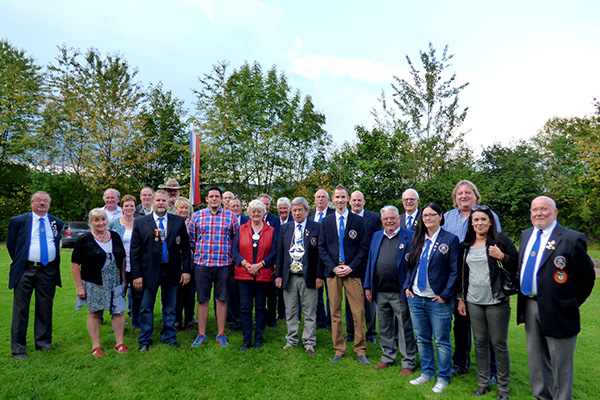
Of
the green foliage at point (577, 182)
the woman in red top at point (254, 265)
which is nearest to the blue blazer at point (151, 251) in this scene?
the woman in red top at point (254, 265)

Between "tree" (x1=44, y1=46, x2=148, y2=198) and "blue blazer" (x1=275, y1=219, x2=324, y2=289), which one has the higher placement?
"tree" (x1=44, y1=46, x2=148, y2=198)

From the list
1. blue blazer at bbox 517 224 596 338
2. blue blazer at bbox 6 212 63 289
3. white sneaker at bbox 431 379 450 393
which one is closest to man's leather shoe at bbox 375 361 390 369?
white sneaker at bbox 431 379 450 393

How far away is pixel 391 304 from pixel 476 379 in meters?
1.22

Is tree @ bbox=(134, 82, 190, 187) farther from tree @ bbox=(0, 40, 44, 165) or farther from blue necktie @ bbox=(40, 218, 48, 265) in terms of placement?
blue necktie @ bbox=(40, 218, 48, 265)

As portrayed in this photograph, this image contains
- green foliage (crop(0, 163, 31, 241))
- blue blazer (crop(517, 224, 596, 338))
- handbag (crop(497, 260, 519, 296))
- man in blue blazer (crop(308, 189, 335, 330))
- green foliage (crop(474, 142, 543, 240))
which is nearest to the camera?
blue blazer (crop(517, 224, 596, 338))

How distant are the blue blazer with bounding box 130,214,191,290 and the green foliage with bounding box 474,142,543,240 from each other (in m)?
19.2

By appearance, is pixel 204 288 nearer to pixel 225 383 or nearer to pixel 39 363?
pixel 225 383

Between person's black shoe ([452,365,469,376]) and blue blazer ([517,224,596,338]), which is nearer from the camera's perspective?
blue blazer ([517,224,596,338])

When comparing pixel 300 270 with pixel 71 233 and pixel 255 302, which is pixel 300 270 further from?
pixel 71 233

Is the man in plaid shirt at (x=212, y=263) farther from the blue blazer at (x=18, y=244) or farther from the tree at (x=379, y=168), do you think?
the tree at (x=379, y=168)

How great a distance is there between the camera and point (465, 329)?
4.36 m

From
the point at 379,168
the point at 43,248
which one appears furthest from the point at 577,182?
the point at 43,248

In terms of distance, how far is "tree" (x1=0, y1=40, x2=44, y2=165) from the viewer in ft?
72.0

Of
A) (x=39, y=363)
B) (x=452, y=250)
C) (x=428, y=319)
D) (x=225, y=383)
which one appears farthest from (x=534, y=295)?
(x=39, y=363)
